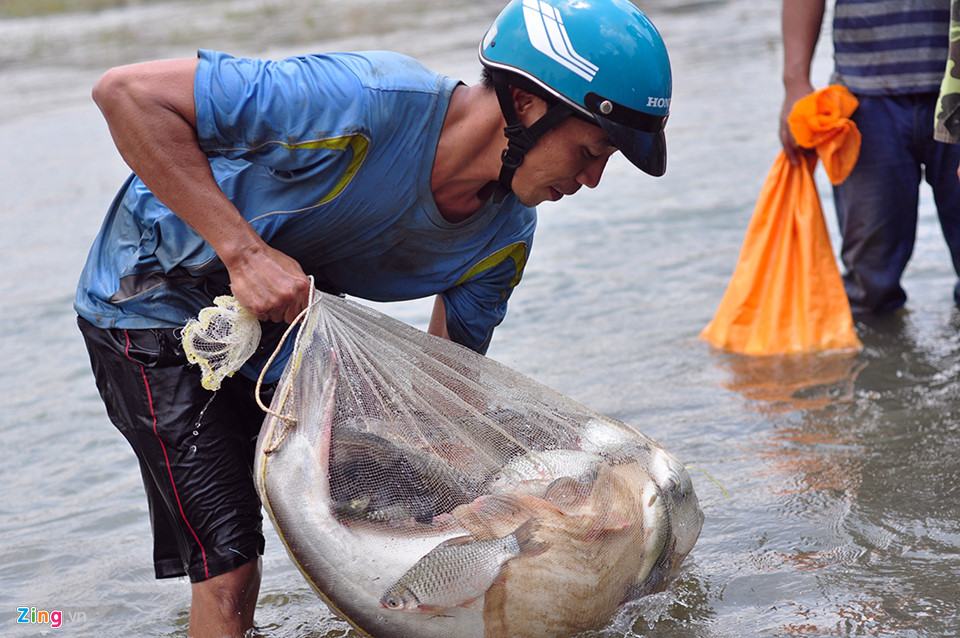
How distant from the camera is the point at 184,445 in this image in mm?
2410

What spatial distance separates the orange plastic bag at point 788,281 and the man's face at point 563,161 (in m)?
2.01

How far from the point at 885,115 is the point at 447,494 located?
8.93 feet

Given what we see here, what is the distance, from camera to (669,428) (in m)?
3.81

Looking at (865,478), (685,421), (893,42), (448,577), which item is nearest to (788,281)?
(685,421)

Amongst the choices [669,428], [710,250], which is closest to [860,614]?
[669,428]

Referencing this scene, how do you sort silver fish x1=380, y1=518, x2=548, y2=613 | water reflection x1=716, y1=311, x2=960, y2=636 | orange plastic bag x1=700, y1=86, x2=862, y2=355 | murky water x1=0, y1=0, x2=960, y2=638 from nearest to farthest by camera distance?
silver fish x1=380, y1=518, x2=548, y2=613 → water reflection x1=716, y1=311, x2=960, y2=636 → murky water x1=0, y1=0, x2=960, y2=638 → orange plastic bag x1=700, y1=86, x2=862, y2=355

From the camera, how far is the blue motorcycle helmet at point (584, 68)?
225 cm

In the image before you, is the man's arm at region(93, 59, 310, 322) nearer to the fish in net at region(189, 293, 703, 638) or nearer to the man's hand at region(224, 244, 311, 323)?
the man's hand at region(224, 244, 311, 323)

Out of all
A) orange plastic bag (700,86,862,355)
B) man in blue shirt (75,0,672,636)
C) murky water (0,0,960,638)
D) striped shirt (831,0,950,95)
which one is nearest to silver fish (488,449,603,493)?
murky water (0,0,960,638)

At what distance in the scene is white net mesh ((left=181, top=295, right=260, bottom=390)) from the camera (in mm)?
2248

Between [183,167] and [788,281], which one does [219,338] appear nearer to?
[183,167]

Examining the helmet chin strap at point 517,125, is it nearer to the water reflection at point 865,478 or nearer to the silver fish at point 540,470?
the silver fish at point 540,470

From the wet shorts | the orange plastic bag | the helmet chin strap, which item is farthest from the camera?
the orange plastic bag

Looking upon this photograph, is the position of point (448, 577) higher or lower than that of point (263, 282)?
lower
